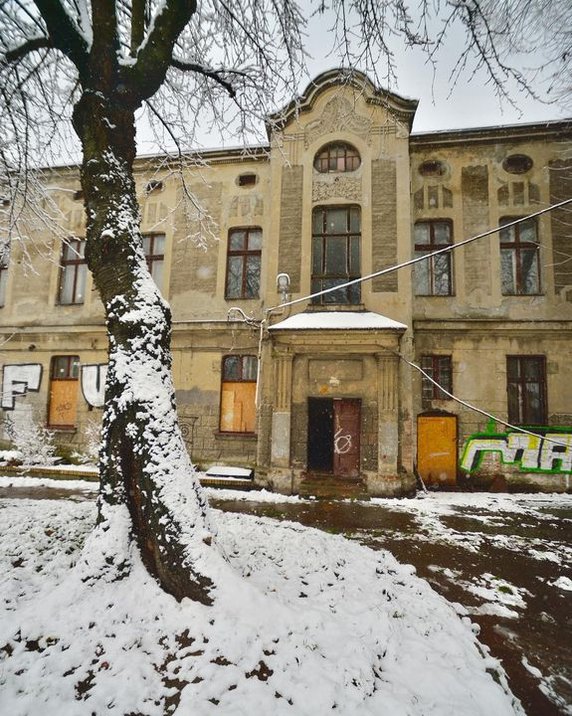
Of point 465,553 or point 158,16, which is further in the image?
point 465,553

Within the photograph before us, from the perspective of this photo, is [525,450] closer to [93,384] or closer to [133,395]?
[133,395]

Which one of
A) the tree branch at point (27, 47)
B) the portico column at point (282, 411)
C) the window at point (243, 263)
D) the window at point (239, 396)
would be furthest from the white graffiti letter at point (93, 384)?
the tree branch at point (27, 47)

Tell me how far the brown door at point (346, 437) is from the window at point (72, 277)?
30.9ft

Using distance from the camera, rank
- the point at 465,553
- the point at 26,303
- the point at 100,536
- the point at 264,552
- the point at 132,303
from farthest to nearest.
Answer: the point at 26,303 < the point at 465,553 < the point at 264,552 < the point at 132,303 < the point at 100,536

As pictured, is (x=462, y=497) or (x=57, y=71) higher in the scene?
(x=57, y=71)

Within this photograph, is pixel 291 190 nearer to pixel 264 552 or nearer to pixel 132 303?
pixel 132 303

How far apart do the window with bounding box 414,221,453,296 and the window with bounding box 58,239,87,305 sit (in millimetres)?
10944

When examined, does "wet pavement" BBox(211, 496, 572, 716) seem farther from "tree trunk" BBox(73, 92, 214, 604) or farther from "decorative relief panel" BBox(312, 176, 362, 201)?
"decorative relief panel" BBox(312, 176, 362, 201)

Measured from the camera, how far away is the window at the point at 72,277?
1274 cm

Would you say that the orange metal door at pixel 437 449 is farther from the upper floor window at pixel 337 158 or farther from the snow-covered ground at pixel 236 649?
the upper floor window at pixel 337 158

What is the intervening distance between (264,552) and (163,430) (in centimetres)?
229

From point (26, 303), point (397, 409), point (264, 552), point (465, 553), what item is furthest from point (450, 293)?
point (26, 303)

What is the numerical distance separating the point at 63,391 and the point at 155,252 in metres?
5.44

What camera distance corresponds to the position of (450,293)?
1079cm
